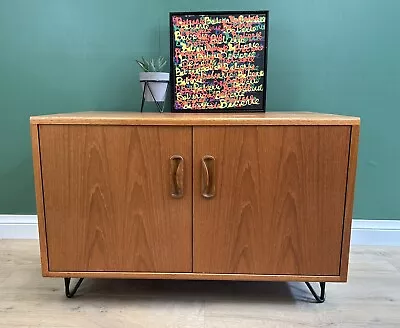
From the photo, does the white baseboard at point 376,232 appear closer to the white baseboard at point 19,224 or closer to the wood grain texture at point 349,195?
the wood grain texture at point 349,195

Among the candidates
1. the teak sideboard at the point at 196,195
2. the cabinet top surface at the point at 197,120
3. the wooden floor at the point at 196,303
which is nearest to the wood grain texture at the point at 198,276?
the teak sideboard at the point at 196,195

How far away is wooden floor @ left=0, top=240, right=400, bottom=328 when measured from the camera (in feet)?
3.80

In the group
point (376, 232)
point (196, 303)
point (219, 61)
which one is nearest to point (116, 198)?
point (196, 303)

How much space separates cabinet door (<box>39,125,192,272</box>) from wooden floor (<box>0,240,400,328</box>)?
15cm

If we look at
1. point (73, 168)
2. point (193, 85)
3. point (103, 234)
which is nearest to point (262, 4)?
point (193, 85)

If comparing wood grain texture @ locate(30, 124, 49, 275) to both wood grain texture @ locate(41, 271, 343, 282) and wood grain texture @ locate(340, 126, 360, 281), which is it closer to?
wood grain texture @ locate(41, 271, 343, 282)

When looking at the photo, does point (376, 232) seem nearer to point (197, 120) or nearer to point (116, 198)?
point (197, 120)

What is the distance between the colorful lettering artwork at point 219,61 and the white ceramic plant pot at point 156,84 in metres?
0.04

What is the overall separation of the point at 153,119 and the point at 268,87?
0.72m

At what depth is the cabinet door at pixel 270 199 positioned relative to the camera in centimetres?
112

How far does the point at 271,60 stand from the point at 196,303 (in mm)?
1085

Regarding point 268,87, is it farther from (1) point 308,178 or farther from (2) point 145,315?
(2) point 145,315

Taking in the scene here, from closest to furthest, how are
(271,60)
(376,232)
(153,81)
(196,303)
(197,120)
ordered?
(197,120) → (196,303) → (153,81) → (271,60) → (376,232)

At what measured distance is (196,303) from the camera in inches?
49.9
